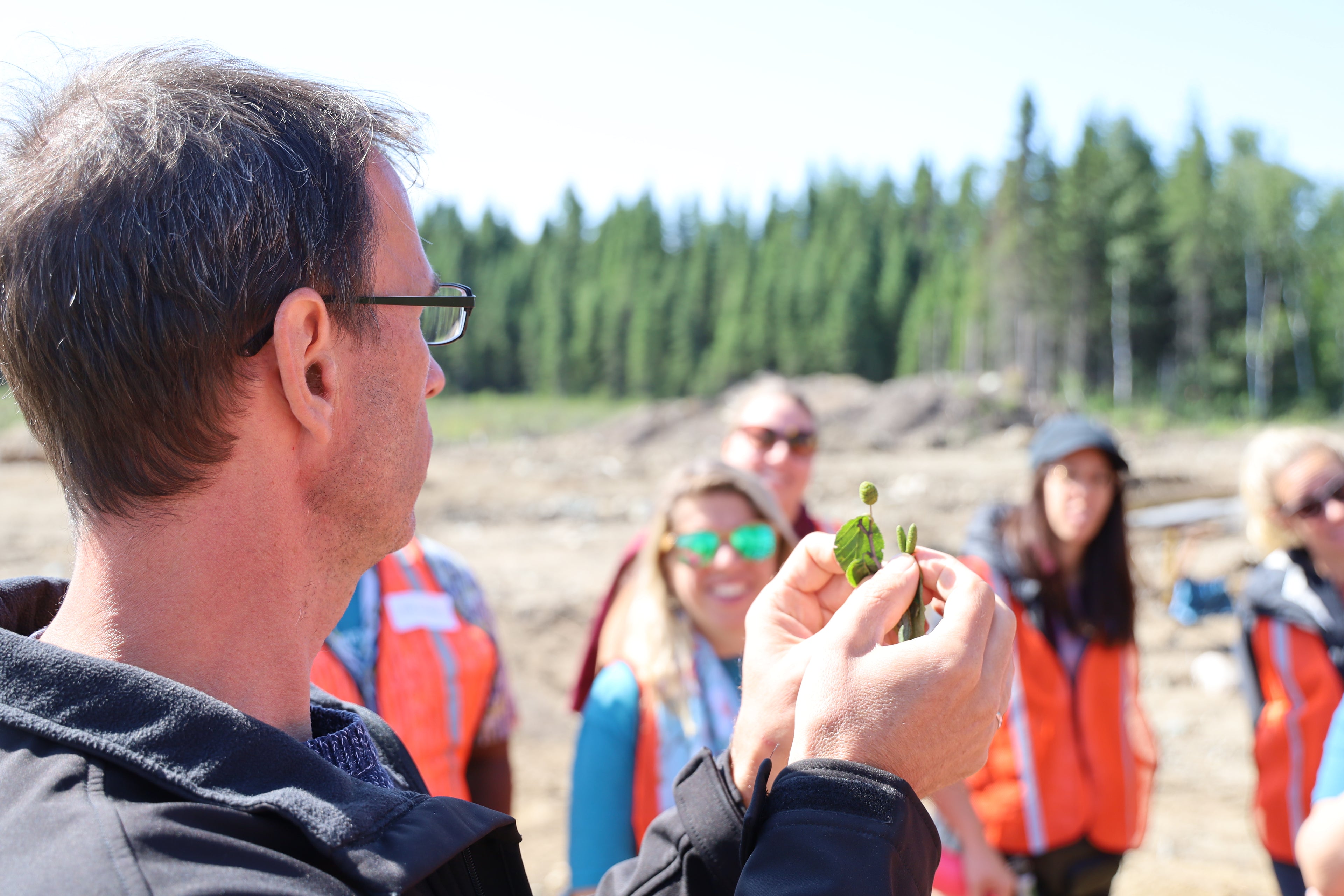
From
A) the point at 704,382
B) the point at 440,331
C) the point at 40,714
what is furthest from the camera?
the point at 704,382

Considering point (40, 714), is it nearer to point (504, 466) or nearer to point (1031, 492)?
point (1031, 492)

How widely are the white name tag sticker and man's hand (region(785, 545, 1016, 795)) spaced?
1867mm

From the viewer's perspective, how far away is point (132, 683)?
1051 millimetres

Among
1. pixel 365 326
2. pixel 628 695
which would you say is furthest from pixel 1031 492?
pixel 365 326

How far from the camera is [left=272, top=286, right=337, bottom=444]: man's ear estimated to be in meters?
1.20

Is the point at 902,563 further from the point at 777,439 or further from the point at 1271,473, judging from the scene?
the point at 1271,473

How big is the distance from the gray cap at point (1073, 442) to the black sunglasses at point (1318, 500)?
0.62m

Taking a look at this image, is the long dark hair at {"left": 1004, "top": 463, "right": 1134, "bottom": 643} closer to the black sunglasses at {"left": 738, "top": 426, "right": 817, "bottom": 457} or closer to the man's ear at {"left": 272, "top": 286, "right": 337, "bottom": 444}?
the black sunglasses at {"left": 738, "top": 426, "right": 817, "bottom": 457}

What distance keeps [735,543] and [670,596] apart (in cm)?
30

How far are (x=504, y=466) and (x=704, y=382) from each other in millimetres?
36134

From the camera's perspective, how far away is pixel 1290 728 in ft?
11.3

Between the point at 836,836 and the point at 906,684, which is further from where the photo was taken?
the point at 906,684

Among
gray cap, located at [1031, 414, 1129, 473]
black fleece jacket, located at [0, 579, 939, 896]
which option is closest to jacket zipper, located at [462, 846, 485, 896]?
black fleece jacket, located at [0, 579, 939, 896]

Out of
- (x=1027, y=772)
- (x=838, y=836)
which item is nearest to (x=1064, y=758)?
(x=1027, y=772)
